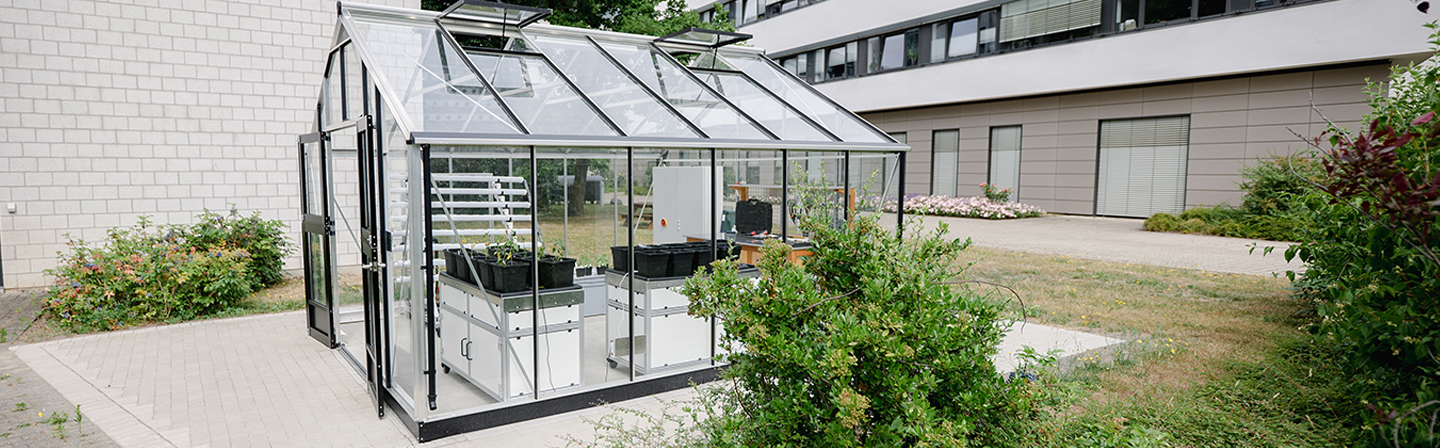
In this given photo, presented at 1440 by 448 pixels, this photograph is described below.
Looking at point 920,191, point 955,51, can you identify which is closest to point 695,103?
point 955,51

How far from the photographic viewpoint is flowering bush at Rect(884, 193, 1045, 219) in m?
19.6

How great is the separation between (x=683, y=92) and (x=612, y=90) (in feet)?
2.87

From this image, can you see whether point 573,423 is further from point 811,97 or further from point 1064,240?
point 1064,240

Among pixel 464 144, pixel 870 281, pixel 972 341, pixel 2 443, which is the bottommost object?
pixel 2 443

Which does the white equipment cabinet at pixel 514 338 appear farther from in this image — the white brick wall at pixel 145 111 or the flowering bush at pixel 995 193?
the flowering bush at pixel 995 193

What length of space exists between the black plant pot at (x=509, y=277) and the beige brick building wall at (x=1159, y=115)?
13.0m

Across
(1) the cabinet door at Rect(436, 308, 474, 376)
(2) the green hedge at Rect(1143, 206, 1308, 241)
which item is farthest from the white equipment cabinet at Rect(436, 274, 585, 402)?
(2) the green hedge at Rect(1143, 206, 1308, 241)

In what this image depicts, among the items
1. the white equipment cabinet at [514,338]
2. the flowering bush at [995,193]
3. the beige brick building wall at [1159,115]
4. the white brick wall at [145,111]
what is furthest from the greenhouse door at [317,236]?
the flowering bush at [995,193]

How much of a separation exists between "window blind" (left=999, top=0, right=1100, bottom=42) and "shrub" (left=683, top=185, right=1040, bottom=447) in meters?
17.4

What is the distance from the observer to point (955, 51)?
69.2 ft

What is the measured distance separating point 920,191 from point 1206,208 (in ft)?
28.4

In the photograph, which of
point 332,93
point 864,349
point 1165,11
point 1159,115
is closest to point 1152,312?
point 864,349

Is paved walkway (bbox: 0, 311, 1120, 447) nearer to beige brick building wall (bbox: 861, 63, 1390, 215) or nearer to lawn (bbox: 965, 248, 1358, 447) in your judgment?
lawn (bbox: 965, 248, 1358, 447)

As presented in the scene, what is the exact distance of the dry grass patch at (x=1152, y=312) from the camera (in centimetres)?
531
